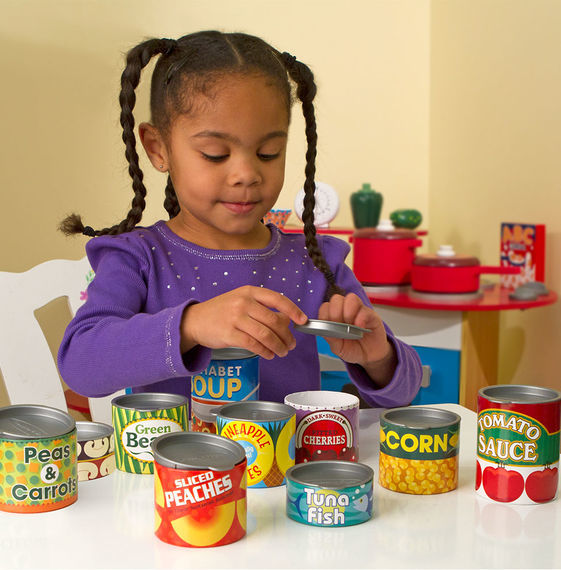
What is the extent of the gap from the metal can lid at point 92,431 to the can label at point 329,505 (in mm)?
225

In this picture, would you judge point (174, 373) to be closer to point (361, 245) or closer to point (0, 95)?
point (361, 245)

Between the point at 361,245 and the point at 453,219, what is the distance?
82 centimetres

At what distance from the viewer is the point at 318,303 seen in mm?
1117

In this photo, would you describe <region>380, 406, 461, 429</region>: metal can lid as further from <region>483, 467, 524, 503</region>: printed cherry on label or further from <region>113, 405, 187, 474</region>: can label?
<region>113, 405, 187, 474</region>: can label

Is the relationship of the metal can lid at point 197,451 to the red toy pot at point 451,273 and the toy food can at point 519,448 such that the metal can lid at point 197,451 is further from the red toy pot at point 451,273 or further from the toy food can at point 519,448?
the red toy pot at point 451,273

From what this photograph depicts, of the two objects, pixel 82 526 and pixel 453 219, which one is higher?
pixel 453 219

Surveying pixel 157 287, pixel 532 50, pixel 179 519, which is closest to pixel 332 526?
pixel 179 519

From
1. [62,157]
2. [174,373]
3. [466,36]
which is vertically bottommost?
[174,373]

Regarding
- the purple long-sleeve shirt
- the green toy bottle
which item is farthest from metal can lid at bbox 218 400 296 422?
the green toy bottle

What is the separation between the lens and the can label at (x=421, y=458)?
710mm

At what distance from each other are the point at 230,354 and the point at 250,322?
0.19 feet

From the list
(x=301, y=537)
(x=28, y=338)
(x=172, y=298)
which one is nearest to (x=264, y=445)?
(x=301, y=537)

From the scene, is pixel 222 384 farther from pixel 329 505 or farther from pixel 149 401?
pixel 329 505

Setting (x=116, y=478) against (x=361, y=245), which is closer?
(x=116, y=478)
